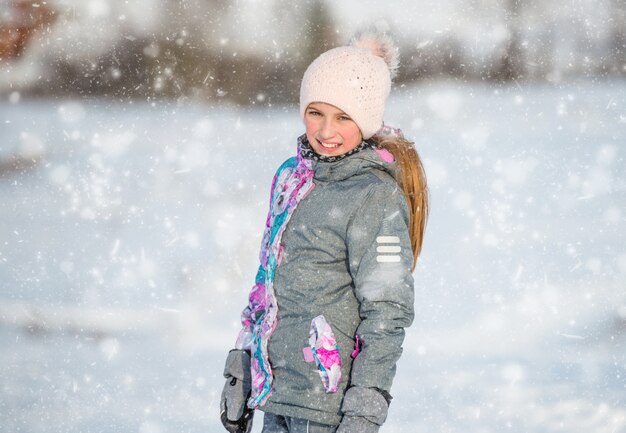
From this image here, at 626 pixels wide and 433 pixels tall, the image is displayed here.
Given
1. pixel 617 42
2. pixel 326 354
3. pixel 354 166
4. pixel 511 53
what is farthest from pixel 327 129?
pixel 617 42

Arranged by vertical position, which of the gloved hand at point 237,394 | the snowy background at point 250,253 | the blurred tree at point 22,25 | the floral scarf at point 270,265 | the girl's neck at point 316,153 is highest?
the blurred tree at point 22,25

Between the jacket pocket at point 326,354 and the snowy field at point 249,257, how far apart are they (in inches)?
85.2

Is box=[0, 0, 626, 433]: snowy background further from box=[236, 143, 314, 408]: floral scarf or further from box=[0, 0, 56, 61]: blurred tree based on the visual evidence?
box=[236, 143, 314, 408]: floral scarf

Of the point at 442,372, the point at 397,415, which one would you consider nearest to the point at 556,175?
the point at 442,372

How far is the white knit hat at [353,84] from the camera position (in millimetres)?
2215

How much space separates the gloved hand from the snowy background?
5.89ft

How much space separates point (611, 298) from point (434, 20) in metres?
2.19

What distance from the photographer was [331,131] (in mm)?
2193

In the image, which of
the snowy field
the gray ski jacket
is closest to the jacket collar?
the gray ski jacket

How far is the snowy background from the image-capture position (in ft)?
14.8

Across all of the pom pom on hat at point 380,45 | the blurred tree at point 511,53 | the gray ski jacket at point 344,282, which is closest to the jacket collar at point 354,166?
the gray ski jacket at point 344,282

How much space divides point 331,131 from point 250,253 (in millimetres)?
3619

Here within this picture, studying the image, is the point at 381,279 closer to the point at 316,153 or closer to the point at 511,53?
the point at 316,153

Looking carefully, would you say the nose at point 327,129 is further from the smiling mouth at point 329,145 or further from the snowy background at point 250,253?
the snowy background at point 250,253
